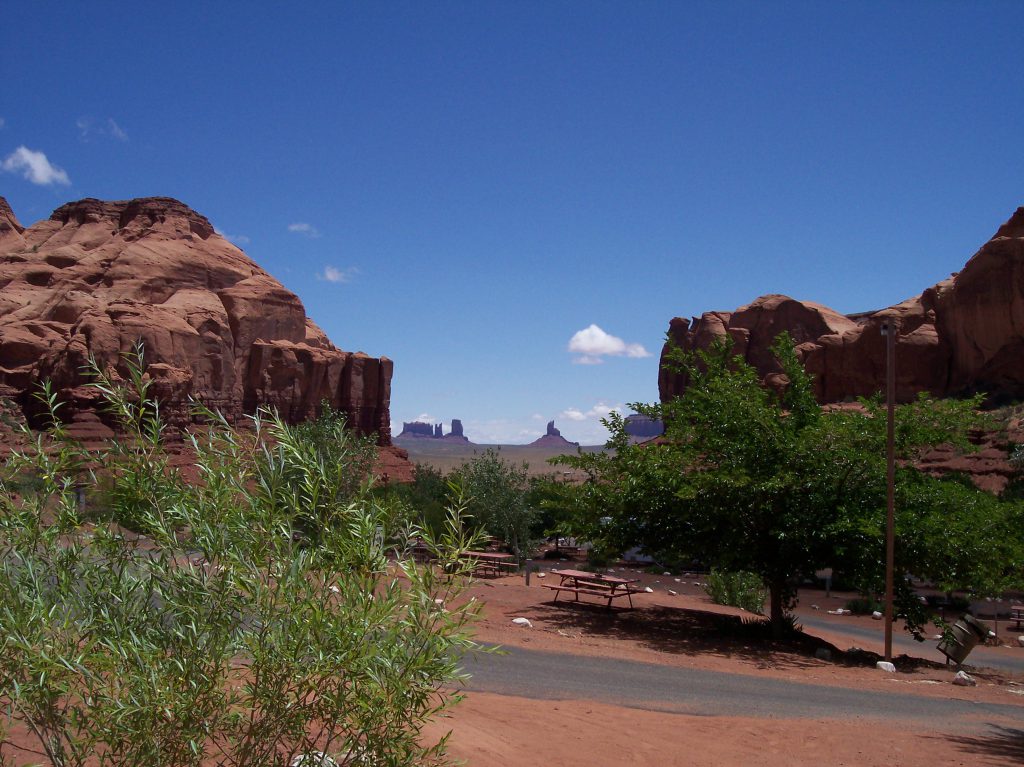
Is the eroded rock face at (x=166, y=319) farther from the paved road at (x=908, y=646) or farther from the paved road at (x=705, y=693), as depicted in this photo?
the paved road at (x=705, y=693)

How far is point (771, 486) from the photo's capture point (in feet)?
53.2

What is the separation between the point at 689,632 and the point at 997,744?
9280 mm

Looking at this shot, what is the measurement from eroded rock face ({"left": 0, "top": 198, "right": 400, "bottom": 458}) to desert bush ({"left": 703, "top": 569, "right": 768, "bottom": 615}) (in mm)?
40901

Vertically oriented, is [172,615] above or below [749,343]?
below

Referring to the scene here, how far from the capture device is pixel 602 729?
29.9 ft

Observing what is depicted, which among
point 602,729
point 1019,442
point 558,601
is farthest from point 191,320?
point 602,729

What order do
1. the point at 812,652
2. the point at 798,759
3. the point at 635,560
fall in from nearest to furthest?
the point at 798,759 → the point at 812,652 → the point at 635,560

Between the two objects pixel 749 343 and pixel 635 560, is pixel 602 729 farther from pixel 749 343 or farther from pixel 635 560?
pixel 749 343

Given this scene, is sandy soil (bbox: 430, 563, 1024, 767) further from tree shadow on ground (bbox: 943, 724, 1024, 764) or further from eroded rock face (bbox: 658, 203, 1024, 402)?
eroded rock face (bbox: 658, 203, 1024, 402)

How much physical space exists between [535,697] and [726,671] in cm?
521

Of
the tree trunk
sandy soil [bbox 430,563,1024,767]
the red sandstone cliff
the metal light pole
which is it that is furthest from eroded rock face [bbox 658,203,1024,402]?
sandy soil [bbox 430,563,1024,767]

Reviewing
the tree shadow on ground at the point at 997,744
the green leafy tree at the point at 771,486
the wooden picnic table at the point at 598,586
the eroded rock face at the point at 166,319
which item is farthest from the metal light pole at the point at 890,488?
the eroded rock face at the point at 166,319

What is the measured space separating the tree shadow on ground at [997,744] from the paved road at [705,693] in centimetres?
39

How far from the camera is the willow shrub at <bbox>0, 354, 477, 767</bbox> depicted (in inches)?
150
